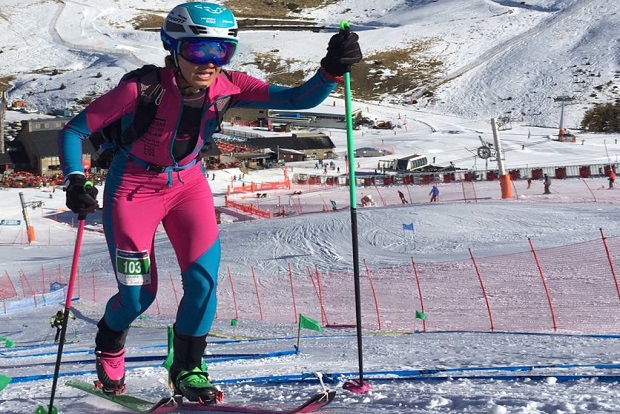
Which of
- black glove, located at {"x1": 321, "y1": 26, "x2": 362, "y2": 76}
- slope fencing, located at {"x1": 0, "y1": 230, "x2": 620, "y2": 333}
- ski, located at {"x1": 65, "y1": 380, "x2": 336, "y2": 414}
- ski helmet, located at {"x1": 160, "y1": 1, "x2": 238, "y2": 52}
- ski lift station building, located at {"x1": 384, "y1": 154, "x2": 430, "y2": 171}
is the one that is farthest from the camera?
ski lift station building, located at {"x1": 384, "y1": 154, "x2": 430, "y2": 171}

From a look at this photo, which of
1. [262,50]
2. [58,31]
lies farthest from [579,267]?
[58,31]

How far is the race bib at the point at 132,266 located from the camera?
471cm

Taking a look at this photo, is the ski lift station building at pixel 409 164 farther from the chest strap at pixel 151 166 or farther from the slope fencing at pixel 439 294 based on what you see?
the chest strap at pixel 151 166

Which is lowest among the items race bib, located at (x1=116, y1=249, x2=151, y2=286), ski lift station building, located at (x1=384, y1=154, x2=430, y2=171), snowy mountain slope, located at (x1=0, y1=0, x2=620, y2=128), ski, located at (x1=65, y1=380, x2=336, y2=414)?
ski lift station building, located at (x1=384, y1=154, x2=430, y2=171)

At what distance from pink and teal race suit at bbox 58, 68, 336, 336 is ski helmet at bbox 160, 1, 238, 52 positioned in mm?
213

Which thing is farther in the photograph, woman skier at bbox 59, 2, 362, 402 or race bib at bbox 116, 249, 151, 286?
race bib at bbox 116, 249, 151, 286

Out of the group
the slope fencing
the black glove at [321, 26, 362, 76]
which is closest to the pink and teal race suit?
the black glove at [321, 26, 362, 76]

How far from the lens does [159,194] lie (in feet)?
15.7

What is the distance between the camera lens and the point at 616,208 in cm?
2517

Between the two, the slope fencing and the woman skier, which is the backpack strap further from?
the slope fencing

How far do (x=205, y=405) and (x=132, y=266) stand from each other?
89 cm

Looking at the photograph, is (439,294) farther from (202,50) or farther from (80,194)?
(80,194)

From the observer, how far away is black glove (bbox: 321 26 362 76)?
4.64 metres

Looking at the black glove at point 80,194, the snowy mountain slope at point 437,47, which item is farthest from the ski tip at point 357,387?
the snowy mountain slope at point 437,47
